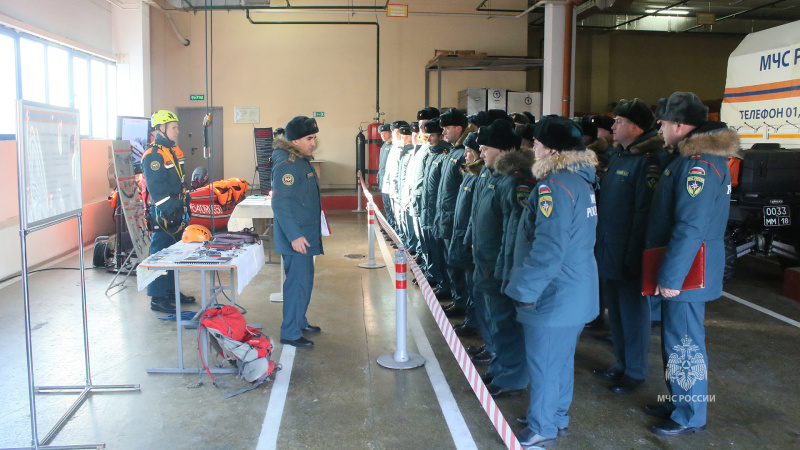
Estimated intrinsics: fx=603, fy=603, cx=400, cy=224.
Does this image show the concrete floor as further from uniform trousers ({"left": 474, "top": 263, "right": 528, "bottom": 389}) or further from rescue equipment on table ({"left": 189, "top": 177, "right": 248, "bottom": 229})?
rescue equipment on table ({"left": 189, "top": 177, "right": 248, "bottom": 229})

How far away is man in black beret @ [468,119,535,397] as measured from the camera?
3.74 m

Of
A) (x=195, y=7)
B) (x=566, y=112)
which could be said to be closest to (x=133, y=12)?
(x=195, y=7)

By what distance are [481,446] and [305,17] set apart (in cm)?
1449

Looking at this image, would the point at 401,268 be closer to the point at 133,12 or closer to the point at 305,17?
the point at 133,12

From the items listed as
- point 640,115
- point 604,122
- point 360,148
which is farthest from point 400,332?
point 360,148

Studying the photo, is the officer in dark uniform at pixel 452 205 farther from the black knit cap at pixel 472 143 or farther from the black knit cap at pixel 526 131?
the black knit cap at pixel 526 131

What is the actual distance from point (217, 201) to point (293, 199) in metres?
5.65

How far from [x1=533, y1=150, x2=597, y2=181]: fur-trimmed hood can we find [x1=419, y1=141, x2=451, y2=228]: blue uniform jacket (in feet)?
10.1

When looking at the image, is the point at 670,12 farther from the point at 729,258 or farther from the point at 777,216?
the point at 729,258

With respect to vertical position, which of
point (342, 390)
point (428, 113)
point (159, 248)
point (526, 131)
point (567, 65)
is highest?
point (567, 65)

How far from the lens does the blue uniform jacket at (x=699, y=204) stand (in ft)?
10.6

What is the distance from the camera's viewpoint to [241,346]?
4.20 m

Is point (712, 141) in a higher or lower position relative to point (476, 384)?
higher

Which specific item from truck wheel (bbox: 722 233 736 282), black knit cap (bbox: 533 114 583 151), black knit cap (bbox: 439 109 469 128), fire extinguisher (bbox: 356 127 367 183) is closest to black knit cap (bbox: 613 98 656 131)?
black knit cap (bbox: 533 114 583 151)
